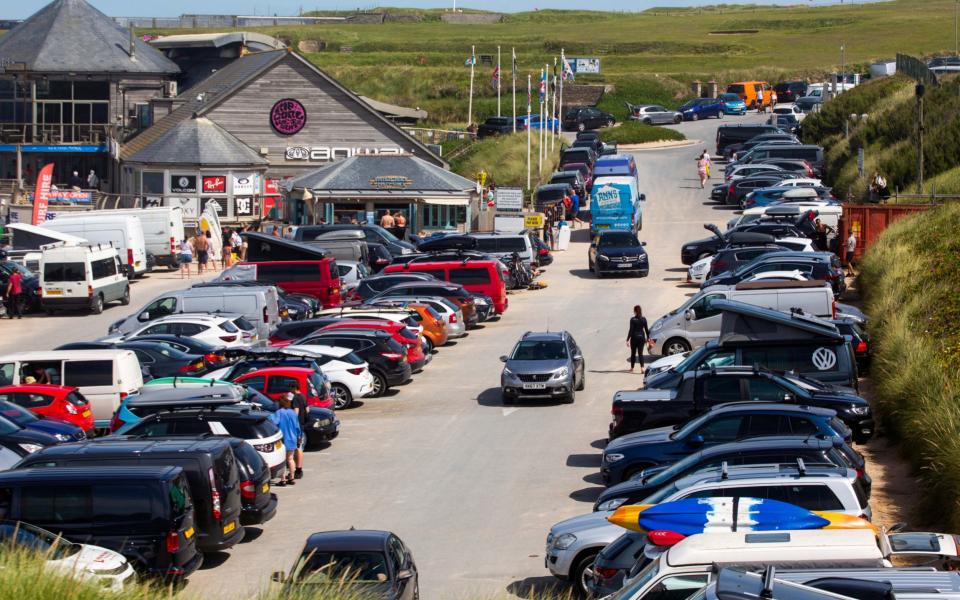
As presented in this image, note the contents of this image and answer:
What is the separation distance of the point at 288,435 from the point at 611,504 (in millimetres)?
6471

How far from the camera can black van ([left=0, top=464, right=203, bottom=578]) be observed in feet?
46.8

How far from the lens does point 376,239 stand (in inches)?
1901

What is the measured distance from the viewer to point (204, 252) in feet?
163

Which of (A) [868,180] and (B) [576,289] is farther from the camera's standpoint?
(A) [868,180]

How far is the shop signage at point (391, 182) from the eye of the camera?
188 feet

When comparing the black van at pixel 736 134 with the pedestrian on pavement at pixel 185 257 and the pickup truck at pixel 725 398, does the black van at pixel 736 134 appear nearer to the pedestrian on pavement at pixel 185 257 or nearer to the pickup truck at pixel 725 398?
the pedestrian on pavement at pixel 185 257

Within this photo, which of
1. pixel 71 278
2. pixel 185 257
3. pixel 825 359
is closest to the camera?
pixel 825 359

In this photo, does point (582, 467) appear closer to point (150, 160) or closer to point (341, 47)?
point (150, 160)

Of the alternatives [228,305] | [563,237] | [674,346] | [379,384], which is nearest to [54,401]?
[379,384]

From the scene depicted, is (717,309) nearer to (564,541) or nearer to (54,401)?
(54,401)

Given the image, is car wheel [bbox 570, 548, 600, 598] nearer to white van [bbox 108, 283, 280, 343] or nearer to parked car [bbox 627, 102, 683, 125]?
white van [bbox 108, 283, 280, 343]

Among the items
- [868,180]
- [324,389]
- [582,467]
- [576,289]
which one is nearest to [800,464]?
[582,467]

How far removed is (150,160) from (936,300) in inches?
1739

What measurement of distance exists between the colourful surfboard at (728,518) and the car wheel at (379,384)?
660 inches
